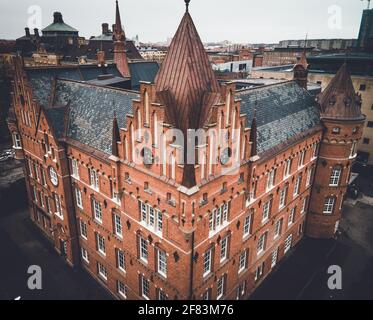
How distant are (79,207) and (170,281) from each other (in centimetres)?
1572

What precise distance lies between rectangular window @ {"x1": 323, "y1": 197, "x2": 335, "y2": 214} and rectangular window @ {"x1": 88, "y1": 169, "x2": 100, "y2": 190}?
31.7 meters

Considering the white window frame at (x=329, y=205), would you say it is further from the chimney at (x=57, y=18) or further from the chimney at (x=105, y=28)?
the chimney at (x=105, y=28)

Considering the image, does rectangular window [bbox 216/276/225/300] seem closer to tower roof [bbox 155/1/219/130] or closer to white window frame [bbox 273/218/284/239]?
white window frame [bbox 273/218/284/239]

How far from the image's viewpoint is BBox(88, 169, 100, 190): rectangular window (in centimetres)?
3079

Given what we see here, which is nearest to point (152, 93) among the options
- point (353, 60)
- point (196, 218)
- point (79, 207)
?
point (196, 218)

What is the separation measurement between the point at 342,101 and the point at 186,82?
88.6 ft

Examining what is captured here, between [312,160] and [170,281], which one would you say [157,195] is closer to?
[170,281]

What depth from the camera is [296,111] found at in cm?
3781

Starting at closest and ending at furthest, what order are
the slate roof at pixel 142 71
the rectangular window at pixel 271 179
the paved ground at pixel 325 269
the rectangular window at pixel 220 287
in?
the rectangular window at pixel 220 287, the rectangular window at pixel 271 179, the paved ground at pixel 325 269, the slate roof at pixel 142 71

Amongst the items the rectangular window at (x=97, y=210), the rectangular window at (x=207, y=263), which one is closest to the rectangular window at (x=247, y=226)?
the rectangular window at (x=207, y=263)

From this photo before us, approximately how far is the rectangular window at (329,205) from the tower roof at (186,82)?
96.8 ft

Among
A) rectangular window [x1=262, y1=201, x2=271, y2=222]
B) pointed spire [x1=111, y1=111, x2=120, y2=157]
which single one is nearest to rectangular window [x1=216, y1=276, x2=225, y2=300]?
rectangular window [x1=262, y1=201, x2=271, y2=222]

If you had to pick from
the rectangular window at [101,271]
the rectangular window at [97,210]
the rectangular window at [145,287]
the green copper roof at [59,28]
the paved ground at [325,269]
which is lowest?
the paved ground at [325,269]

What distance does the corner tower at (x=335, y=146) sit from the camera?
38719 millimetres
